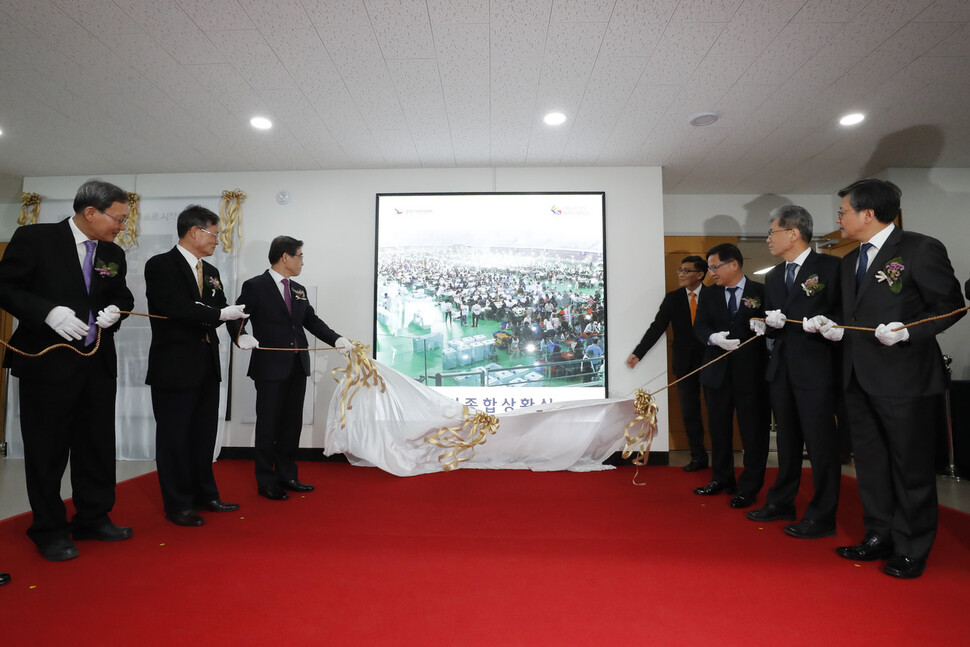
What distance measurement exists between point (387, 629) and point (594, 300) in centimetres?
362

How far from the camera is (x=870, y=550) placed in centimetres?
217

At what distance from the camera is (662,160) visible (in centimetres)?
468

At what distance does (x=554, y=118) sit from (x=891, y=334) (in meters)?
2.71

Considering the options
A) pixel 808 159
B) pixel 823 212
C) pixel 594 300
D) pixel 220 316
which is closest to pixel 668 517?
pixel 594 300

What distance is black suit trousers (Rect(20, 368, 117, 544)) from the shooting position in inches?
86.6

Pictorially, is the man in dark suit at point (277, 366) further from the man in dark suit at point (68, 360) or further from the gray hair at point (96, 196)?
the gray hair at point (96, 196)

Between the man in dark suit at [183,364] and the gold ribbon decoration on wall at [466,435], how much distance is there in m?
1.52

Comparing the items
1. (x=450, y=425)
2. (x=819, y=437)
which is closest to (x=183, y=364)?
(x=450, y=425)

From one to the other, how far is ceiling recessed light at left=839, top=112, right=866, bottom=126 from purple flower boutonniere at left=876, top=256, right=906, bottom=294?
2.33m

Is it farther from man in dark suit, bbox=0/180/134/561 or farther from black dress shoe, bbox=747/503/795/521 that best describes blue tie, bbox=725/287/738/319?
man in dark suit, bbox=0/180/134/561

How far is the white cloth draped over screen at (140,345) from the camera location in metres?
4.72

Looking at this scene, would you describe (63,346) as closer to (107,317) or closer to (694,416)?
(107,317)

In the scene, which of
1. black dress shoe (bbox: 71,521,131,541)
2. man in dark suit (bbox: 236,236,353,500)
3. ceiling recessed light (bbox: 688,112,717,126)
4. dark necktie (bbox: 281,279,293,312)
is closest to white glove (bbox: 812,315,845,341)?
ceiling recessed light (bbox: 688,112,717,126)

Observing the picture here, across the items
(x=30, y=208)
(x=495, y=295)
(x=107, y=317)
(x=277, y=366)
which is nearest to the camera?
(x=107, y=317)
